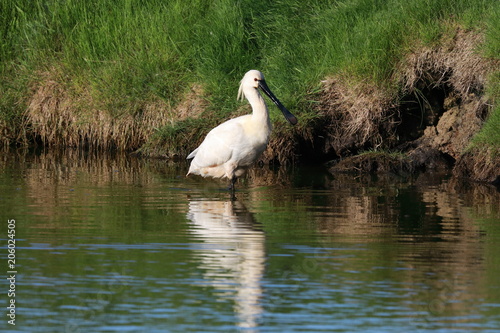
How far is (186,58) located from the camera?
14.4 m

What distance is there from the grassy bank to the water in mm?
1969

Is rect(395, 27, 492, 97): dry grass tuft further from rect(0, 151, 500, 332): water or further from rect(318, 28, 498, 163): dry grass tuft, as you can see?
rect(0, 151, 500, 332): water

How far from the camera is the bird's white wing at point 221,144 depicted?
35.8 ft

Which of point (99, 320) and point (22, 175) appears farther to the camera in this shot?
point (22, 175)

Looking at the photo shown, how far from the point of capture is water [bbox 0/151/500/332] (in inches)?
234

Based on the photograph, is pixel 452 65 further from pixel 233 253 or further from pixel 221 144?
pixel 233 253

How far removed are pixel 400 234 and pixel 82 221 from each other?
274 cm

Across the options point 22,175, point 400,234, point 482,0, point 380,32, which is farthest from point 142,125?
point 400,234

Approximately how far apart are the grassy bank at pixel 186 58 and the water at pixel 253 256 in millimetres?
1969

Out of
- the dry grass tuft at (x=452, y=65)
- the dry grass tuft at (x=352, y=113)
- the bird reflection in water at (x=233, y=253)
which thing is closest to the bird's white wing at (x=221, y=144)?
the bird reflection in water at (x=233, y=253)

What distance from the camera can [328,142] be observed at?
13133 millimetres

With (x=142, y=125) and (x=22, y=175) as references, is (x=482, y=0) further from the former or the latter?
(x=22, y=175)

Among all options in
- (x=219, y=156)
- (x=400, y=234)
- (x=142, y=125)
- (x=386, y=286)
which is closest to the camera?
(x=386, y=286)

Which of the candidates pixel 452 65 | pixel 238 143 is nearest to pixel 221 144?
pixel 238 143
